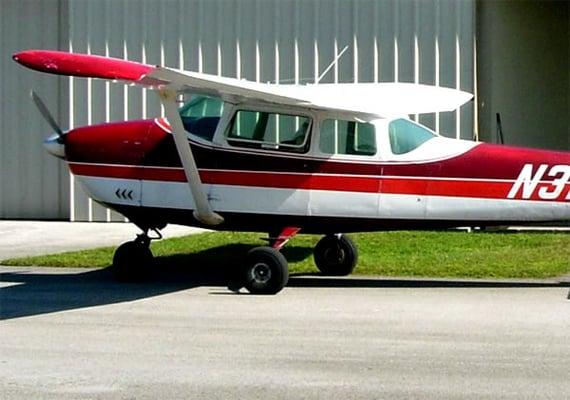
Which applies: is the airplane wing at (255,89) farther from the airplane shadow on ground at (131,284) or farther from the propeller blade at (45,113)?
the airplane shadow on ground at (131,284)

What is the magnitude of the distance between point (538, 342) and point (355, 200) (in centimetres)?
364

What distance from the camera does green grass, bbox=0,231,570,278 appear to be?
13383 millimetres

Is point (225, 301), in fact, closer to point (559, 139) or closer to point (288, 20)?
point (288, 20)

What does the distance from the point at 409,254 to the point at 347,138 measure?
2.94m

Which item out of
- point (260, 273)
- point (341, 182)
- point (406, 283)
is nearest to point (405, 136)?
point (341, 182)

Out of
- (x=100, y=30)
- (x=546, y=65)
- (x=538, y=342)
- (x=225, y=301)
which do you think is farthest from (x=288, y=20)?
(x=538, y=342)

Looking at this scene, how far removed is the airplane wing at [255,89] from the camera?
395 inches

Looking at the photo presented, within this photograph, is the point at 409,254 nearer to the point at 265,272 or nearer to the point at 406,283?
the point at 406,283

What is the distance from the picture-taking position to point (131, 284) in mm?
12688

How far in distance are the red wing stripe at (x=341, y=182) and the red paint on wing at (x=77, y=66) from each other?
94.8 inches

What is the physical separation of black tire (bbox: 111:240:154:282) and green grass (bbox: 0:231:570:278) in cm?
145

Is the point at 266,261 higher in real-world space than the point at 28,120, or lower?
lower

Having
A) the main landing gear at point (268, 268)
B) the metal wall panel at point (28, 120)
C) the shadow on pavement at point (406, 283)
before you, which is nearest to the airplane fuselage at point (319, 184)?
the main landing gear at point (268, 268)

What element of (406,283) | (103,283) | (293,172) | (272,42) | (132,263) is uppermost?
(272,42)
